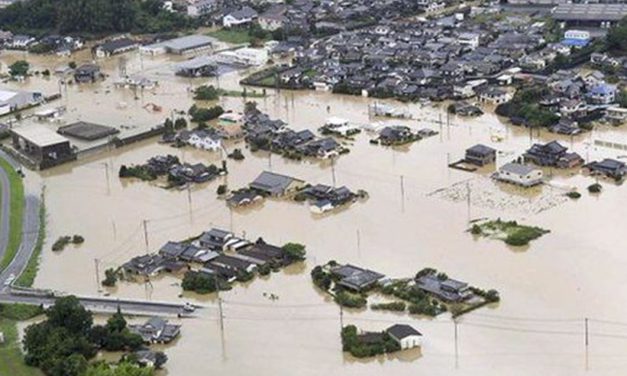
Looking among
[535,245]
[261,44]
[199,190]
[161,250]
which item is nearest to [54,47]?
[261,44]

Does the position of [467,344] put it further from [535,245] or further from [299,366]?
[535,245]

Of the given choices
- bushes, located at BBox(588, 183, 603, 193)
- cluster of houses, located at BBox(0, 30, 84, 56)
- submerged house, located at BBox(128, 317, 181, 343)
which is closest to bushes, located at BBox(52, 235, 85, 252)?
submerged house, located at BBox(128, 317, 181, 343)

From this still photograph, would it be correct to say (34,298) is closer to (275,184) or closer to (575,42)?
(275,184)

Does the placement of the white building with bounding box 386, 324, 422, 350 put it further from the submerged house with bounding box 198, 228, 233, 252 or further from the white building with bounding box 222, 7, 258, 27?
the white building with bounding box 222, 7, 258, 27

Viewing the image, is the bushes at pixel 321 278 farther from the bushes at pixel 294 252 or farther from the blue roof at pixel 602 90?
the blue roof at pixel 602 90

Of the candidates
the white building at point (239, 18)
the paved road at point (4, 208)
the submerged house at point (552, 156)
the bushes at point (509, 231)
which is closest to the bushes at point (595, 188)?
the submerged house at point (552, 156)

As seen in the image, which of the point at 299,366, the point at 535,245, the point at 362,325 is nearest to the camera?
the point at 299,366

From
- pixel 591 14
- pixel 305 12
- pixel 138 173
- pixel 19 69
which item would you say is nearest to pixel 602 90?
pixel 591 14

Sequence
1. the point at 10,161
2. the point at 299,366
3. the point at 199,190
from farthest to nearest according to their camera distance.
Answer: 1. the point at 10,161
2. the point at 199,190
3. the point at 299,366
